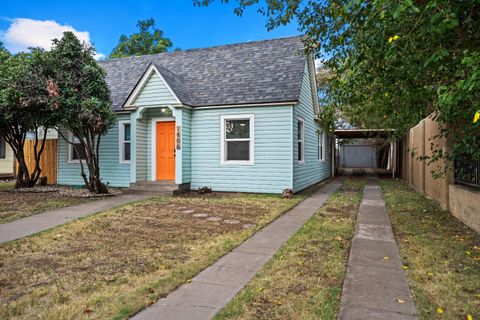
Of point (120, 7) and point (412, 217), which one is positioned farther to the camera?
point (120, 7)

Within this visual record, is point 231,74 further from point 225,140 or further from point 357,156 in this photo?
point 357,156

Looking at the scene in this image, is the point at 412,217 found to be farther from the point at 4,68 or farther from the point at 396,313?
the point at 4,68

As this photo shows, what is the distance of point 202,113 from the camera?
36.3 ft

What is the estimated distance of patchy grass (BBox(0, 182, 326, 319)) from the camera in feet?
9.29

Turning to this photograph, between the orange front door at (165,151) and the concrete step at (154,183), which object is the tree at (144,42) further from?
the concrete step at (154,183)

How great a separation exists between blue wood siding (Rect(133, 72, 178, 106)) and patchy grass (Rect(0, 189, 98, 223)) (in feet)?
12.2

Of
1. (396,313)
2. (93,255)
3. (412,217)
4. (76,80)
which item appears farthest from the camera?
(76,80)

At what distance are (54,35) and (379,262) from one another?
34.2 feet

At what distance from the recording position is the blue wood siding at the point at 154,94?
34.8ft

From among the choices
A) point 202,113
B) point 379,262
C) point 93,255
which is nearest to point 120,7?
point 202,113

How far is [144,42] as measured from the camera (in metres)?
33.8

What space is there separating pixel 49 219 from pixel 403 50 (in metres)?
6.97

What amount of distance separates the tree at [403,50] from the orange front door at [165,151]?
550cm

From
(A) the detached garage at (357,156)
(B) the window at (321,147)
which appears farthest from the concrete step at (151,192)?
(A) the detached garage at (357,156)
